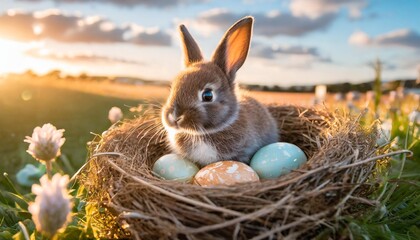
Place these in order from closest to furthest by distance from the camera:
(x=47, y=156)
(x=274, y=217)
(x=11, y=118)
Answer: (x=274, y=217) < (x=47, y=156) < (x=11, y=118)

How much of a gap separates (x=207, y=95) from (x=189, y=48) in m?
0.80

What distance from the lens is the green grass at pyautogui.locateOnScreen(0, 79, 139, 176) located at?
21.1ft

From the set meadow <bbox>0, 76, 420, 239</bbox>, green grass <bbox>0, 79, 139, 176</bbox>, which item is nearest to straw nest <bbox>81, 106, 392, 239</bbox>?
meadow <bbox>0, 76, 420, 239</bbox>

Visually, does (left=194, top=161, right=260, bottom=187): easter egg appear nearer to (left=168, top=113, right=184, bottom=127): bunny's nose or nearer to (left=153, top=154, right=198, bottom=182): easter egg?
(left=153, top=154, right=198, bottom=182): easter egg

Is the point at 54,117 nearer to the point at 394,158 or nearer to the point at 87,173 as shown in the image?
the point at 87,173

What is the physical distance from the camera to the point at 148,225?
2980 mm

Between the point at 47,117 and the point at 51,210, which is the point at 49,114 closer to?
the point at 47,117

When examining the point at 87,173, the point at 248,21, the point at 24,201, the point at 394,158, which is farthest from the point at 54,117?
the point at 394,158

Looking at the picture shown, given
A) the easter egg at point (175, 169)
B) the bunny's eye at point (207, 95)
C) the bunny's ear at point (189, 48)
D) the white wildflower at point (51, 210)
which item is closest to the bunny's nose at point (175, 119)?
the bunny's eye at point (207, 95)

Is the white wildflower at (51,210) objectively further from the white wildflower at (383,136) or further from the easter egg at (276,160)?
the white wildflower at (383,136)

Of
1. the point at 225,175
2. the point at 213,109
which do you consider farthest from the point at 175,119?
the point at 225,175

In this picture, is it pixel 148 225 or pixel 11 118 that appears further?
pixel 11 118

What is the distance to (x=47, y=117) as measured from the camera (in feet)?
25.9

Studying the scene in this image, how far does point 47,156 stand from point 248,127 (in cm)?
179
